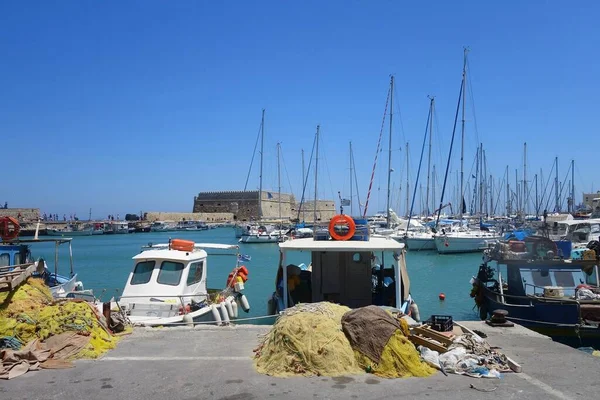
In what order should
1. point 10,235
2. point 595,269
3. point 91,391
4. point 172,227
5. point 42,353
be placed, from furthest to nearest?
1. point 172,227
2. point 10,235
3. point 595,269
4. point 42,353
5. point 91,391

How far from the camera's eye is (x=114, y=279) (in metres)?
35.8

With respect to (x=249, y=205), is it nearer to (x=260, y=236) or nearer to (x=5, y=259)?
(x=260, y=236)

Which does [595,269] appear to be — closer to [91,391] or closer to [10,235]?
[91,391]

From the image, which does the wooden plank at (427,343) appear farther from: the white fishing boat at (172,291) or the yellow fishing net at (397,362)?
the white fishing boat at (172,291)

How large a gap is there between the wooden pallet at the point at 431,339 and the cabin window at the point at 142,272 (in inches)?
367

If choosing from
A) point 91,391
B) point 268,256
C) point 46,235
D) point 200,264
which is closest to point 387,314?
point 91,391

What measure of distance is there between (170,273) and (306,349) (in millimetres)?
8735

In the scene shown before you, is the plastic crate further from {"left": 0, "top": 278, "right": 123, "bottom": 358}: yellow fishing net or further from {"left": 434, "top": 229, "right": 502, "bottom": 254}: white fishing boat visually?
{"left": 434, "top": 229, "right": 502, "bottom": 254}: white fishing boat

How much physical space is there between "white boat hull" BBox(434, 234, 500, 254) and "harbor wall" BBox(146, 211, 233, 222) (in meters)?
84.8

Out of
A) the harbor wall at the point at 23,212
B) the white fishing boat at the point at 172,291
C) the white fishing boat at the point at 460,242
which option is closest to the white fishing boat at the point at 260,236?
the white fishing boat at the point at 460,242

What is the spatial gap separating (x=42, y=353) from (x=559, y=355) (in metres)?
8.83

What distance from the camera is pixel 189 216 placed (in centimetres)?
12838

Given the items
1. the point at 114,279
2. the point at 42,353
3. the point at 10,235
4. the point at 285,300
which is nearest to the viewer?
the point at 42,353

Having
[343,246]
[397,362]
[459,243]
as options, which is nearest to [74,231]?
[459,243]
